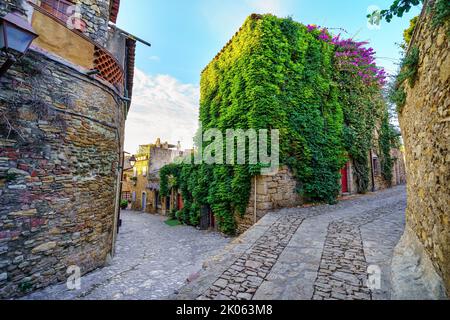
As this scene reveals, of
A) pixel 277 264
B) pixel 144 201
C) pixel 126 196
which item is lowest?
pixel 144 201

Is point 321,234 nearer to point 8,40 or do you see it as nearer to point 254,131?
point 254,131

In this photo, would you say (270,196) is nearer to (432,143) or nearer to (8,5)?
(432,143)

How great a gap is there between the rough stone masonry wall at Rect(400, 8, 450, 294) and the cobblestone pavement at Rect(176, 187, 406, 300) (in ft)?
2.41

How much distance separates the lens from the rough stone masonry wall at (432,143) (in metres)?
2.06

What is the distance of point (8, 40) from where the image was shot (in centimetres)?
276

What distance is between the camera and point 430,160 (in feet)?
8.27

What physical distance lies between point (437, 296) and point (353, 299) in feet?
2.37

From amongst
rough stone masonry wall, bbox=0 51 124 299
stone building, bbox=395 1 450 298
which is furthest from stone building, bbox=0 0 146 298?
stone building, bbox=395 1 450 298

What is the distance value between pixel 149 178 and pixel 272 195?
16.2 metres

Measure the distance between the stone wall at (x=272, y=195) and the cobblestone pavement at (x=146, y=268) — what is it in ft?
5.67

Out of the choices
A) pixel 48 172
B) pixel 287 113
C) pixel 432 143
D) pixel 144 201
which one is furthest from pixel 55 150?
pixel 144 201

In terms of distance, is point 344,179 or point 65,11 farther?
point 344,179

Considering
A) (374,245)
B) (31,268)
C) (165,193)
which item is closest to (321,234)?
(374,245)

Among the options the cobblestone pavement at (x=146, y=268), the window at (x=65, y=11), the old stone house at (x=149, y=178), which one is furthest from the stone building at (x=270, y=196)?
the old stone house at (x=149, y=178)
